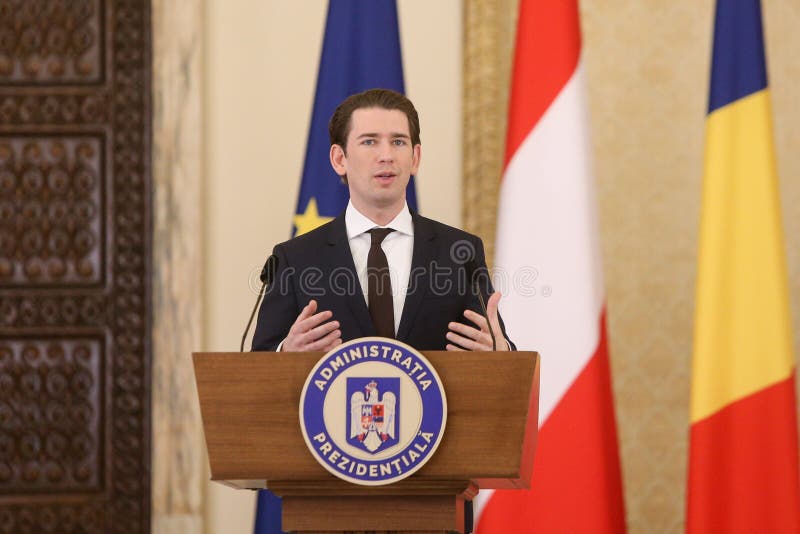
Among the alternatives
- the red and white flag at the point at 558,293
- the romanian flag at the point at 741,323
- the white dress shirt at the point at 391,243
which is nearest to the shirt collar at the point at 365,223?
the white dress shirt at the point at 391,243

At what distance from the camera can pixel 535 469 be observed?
11.7 feet

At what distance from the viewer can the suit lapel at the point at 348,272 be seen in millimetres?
2322

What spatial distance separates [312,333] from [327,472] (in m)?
0.31

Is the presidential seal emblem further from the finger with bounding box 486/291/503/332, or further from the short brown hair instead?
the short brown hair

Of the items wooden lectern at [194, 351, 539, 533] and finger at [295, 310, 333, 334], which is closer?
wooden lectern at [194, 351, 539, 533]

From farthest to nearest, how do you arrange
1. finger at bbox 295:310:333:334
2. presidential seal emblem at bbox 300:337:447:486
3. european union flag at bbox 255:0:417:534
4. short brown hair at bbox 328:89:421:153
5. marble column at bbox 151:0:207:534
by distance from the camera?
marble column at bbox 151:0:207:534, european union flag at bbox 255:0:417:534, short brown hair at bbox 328:89:421:153, finger at bbox 295:310:333:334, presidential seal emblem at bbox 300:337:447:486

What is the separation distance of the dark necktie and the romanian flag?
164cm

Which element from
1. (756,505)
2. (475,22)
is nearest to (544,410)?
(756,505)

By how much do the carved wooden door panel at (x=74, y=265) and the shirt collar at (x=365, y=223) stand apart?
202 cm

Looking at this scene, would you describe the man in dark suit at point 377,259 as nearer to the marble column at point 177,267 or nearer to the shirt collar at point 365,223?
the shirt collar at point 365,223

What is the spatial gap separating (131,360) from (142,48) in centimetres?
133

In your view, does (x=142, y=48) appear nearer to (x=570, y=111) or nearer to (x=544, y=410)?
(x=570, y=111)

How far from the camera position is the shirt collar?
2457mm

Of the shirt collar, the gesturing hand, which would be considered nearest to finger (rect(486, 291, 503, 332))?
the gesturing hand
